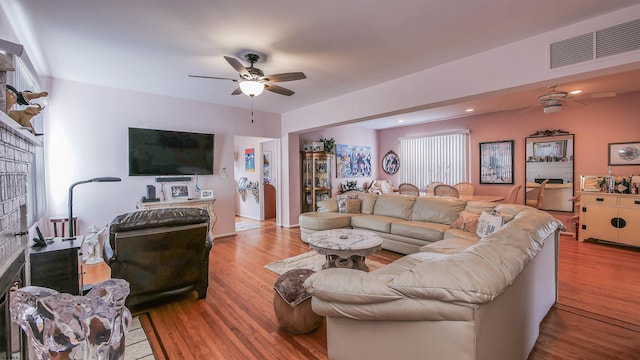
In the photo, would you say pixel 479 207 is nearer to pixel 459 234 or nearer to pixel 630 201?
pixel 459 234

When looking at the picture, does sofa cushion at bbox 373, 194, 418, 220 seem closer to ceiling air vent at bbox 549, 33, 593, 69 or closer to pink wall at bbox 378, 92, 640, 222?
ceiling air vent at bbox 549, 33, 593, 69

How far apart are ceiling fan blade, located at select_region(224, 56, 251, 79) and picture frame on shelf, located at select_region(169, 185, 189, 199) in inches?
111

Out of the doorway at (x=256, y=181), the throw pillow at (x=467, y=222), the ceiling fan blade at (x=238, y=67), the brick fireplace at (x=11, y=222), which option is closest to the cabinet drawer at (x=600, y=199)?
the throw pillow at (x=467, y=222)

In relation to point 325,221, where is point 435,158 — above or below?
above

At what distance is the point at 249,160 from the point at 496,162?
6.03 metres

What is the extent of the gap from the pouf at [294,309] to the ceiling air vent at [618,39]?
326 centimetres

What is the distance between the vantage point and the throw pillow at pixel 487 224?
10.2ft

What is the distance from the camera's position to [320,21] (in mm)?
2426

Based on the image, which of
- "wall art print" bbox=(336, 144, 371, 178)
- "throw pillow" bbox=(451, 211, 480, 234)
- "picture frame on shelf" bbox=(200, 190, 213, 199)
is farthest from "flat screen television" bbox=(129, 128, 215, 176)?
"throw pillow" bbox=(451, 211, 480, 234)

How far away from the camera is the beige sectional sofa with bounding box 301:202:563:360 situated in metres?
1.12

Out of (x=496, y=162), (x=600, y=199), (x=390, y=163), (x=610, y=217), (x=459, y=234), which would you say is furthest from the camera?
(x=390, y=163)

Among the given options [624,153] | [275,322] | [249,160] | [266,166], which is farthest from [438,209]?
[249,160]

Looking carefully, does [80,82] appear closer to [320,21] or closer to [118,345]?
[320,21]

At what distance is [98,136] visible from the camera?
4.18 meters
